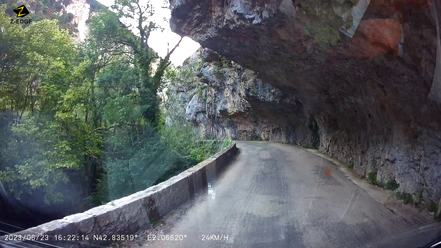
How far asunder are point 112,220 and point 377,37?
5966mm

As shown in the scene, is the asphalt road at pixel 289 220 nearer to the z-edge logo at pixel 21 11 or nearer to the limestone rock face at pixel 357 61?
the limestone rock face at pixel 357 61

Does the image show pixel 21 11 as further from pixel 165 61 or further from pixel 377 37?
pixel 377 37

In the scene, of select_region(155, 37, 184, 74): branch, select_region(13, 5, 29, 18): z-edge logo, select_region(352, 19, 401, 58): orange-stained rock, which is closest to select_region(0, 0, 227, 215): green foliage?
select_region(155, 37, 184, 74): branch

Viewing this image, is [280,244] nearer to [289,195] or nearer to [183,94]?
[289,195]

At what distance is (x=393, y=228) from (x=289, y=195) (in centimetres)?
320

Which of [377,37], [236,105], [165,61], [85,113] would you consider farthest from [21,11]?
[236,105]

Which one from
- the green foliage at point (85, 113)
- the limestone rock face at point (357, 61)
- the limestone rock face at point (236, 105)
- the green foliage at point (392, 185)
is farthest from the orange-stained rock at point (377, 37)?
the limestone rock face at point (236, 105)

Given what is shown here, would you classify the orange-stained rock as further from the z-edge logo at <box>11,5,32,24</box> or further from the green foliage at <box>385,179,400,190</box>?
the z-edge logo at <box>11,5,32,24</box>

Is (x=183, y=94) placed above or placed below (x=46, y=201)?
above

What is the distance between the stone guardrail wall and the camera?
3869 mm

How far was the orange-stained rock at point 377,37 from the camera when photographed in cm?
595

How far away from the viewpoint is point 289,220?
641 cm

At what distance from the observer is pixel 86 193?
1689 cm

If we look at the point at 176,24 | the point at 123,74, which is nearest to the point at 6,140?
the point at 123,74
